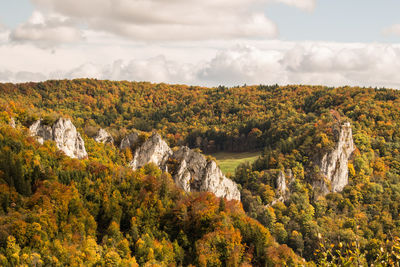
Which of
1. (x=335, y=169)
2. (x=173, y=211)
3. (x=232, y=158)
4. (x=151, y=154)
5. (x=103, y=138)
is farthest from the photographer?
(x=232, y=158)

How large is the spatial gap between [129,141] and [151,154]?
965 cm

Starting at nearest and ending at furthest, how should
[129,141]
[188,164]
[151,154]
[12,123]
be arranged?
[12,123], [151,154], [188,164], [129,141]

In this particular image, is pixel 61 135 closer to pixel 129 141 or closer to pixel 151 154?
pixel 129 141

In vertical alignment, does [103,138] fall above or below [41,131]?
below

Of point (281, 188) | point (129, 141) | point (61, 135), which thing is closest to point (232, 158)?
point (281, 188)

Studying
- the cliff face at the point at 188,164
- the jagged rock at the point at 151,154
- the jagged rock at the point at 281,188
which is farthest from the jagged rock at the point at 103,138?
the jagged rock at the point at 281,188

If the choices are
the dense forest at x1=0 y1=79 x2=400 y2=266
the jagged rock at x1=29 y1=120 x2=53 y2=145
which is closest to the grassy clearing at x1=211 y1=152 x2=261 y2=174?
the dense forest at x1=0 y1=79 x2=400 y2=266

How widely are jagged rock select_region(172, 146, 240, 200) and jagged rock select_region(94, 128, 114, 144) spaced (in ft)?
66.5

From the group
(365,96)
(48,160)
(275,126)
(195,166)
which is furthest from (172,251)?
(365,96)

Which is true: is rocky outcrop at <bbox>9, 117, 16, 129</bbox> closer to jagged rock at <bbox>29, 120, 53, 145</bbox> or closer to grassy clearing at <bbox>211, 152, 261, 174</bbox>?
jagged rock at <bbox>29, 120, 53, 145</bbox>

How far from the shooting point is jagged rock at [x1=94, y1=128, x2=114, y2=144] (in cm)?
10450

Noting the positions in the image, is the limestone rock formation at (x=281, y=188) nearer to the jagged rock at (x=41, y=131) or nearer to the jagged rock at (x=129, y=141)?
the jagged rock at (x=129, y=141)

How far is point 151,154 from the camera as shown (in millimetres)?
100562

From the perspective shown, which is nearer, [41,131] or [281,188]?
[41,131]
